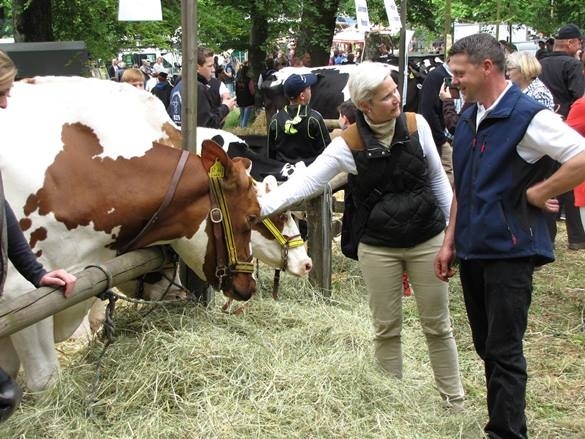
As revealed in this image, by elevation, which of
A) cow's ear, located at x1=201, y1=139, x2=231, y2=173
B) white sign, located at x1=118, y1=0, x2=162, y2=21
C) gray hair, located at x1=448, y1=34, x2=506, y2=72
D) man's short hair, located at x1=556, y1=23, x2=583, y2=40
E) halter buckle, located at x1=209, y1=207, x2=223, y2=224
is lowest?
halter buckle, located at x1=209, y1=207, x2=223, y2=224

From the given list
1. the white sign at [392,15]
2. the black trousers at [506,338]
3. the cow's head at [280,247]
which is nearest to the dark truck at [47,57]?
the white sign at [392,15]

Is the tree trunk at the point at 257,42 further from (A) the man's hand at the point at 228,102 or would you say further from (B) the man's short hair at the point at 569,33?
(B) the man's short hair at the point at 569,33

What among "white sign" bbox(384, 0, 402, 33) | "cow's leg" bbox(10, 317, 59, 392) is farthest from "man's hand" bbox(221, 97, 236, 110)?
"cow's leg" bbox(10, 317, 59, 392)

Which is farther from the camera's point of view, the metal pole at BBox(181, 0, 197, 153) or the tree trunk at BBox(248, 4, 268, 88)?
the tree trunk at BBox(248, 4, 268, 88)

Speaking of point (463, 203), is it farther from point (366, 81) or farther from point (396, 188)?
point (366, 81)

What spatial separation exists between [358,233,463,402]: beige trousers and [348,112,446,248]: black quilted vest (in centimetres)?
8

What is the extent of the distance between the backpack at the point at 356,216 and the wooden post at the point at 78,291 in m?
0.94

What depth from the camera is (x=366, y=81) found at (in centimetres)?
381

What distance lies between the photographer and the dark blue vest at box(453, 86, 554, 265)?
3.38 m

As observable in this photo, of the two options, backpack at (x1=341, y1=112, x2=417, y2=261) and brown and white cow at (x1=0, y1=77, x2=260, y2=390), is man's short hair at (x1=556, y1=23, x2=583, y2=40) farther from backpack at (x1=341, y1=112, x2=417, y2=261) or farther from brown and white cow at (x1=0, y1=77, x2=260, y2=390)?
brown and white cow at (x1=0, y1=77, x2=260, y2=390)

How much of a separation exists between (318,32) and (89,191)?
1306cm

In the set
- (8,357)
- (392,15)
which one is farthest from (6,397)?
(392,15)

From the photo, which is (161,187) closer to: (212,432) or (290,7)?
(212,432)

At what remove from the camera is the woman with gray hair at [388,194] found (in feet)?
12.8
